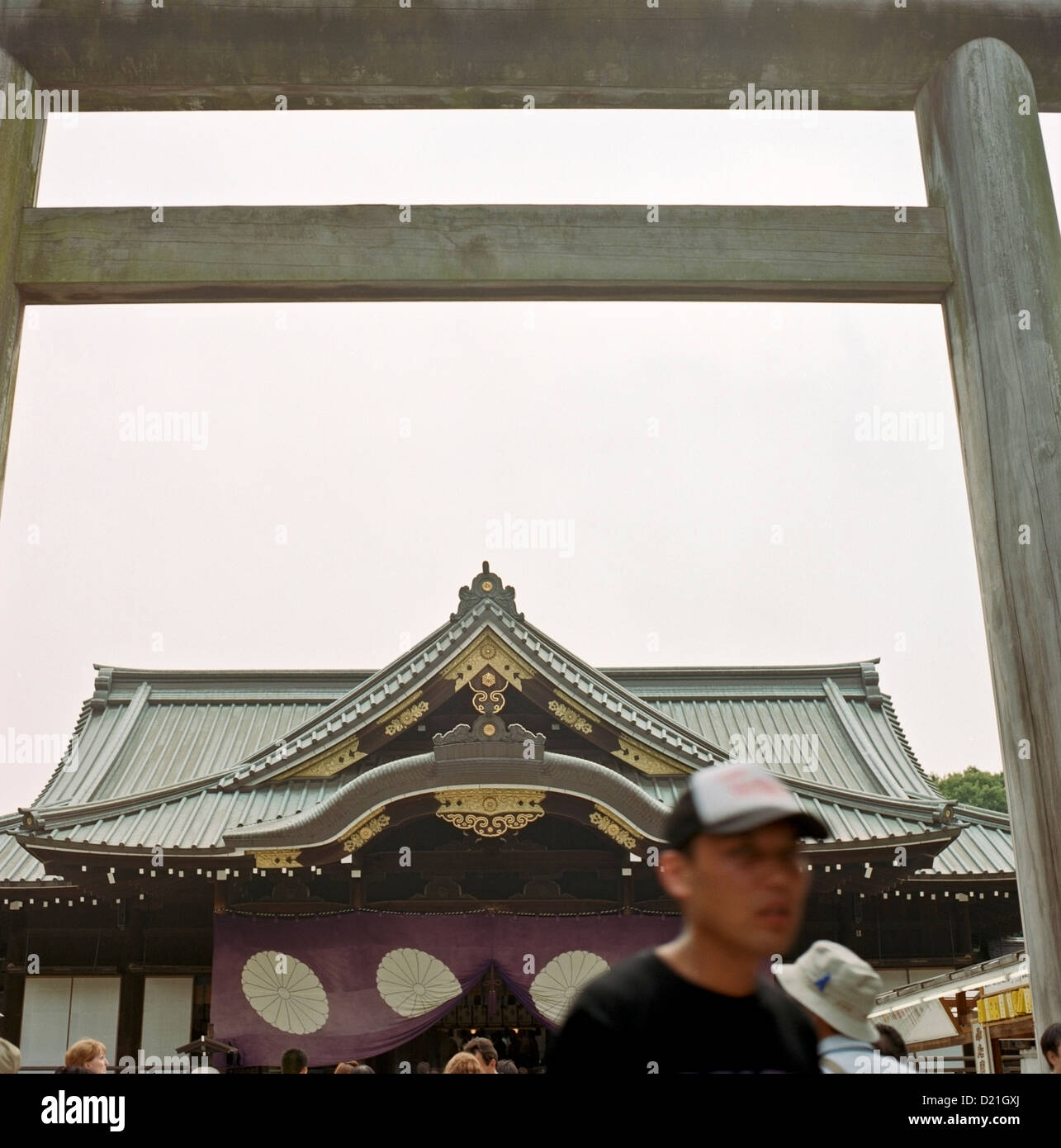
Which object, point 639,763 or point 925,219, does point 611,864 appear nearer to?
point 639,763

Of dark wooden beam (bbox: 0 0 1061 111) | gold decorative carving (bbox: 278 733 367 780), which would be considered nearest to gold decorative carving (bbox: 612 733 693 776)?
gold decorative carving (bbox: 278 733 367 780)

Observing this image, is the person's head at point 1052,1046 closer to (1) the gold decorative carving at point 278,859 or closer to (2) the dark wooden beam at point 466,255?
(2) the dark wooden beam at point 466,255

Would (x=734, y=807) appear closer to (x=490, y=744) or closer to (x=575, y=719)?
(x=490, y=744)

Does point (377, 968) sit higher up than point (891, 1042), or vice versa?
point (377, 968)

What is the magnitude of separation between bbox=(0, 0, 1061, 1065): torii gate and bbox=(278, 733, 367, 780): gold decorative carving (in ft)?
24.9

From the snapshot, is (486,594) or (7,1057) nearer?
(7,1057)

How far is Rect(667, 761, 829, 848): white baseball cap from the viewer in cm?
120

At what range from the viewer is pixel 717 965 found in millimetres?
1186

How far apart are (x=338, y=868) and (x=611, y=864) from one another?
2.72 meters

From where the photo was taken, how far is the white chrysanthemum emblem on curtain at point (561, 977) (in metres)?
10.3

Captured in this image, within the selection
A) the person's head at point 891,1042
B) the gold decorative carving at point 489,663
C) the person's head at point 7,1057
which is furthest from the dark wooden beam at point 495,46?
the gold decorative carving at point 489,663

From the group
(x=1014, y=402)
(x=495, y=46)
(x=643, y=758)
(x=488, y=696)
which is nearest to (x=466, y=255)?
(x=495, y=46)

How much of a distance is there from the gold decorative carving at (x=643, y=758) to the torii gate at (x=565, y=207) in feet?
24.0

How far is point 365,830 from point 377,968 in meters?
1.62
